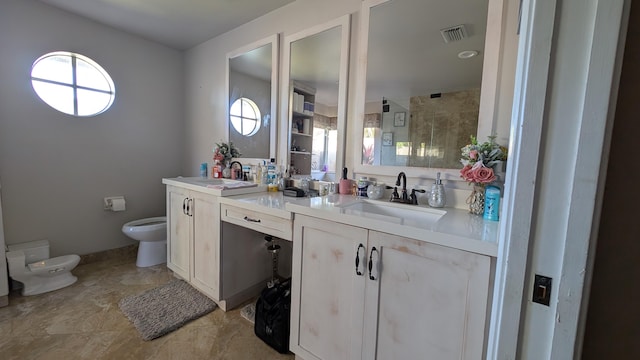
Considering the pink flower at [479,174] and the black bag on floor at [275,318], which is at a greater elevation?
the pink flower at [479,174]

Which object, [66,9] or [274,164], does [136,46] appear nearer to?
[66,9]

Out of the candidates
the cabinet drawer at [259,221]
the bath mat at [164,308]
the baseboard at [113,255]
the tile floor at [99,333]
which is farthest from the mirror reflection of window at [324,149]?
the baseboard at [113,255]

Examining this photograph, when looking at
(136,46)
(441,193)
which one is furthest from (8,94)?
(441,193)

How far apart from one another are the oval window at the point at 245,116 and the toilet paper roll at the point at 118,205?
144 cm

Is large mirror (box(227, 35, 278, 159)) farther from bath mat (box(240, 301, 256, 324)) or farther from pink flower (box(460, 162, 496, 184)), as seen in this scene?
pink flower (box(460, 162, 496, 184))

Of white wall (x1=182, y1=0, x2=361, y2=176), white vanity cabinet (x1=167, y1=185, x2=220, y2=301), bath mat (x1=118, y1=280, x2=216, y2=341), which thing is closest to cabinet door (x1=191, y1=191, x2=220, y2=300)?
white vanity cabinet (x1=167, y1=185, x2=220, y2=301)

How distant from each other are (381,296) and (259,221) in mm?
837

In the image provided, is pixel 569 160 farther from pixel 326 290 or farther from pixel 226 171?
pixel 226 171

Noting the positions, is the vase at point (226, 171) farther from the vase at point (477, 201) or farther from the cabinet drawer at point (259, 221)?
the vase at point (477, 201)

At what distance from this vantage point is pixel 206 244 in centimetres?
197

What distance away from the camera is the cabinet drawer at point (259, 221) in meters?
1.47

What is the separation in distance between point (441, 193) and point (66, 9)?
3442mm

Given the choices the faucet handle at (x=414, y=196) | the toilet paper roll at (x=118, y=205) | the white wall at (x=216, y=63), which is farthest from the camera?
the toilet paper roll at (x=118, y=205)

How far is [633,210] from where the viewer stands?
481mm
